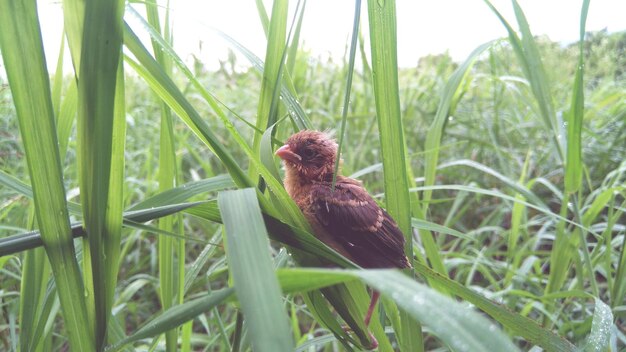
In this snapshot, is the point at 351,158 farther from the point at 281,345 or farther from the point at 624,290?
the point at 281,345

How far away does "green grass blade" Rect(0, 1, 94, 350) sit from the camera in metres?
0.58

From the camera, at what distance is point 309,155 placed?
1.23 m

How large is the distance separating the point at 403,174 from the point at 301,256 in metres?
0.23

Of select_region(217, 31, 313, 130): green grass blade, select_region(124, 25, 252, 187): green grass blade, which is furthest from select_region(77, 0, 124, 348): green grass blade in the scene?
select_region(217, 31, 313, 130): green grass blade

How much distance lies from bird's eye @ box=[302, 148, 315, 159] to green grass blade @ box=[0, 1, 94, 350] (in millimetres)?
652

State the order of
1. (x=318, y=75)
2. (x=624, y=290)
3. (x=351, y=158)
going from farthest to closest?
(x=318, y=75), (x=351, y=158), (x=624, y=290)

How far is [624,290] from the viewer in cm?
124

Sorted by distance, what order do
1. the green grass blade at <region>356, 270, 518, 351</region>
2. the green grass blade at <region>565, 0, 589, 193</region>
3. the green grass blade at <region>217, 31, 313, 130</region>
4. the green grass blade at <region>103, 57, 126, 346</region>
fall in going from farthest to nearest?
the green grass blade at <region>565, 0, 589, 193</region>
the green grass blade at <region>217, 31, 313, 130</region>
the green grass blade at <region>103, 57, 126, 346</region>
the green grass blade at <region>356, 270, 518, 351</region>

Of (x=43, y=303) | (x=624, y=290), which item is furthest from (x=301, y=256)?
(x=624, y=290)

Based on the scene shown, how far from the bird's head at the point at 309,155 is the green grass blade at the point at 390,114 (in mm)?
370

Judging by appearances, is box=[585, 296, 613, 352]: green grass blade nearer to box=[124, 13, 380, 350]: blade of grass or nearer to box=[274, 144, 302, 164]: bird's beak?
box=[124, 13, 380, 350]: blade of grass

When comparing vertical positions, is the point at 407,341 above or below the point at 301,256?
below

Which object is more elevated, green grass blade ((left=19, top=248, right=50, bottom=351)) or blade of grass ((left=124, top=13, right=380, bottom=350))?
blade of grass ((left=124, top=13, right=380, bottom=350))

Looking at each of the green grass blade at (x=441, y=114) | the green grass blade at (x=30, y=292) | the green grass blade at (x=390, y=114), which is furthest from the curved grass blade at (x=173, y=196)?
the green grass blade at (x=441, y=114)
